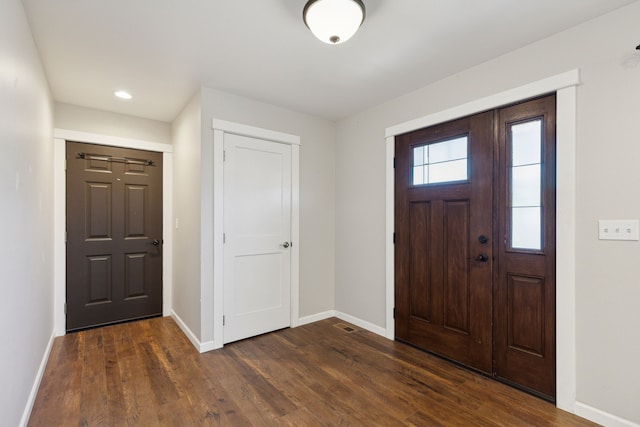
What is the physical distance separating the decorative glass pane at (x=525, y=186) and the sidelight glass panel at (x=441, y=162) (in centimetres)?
38

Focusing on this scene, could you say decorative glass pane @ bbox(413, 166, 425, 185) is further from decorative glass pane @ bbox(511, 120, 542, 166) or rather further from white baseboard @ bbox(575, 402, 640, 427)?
white baseboard @ bbox(575, 402, 640, 427)

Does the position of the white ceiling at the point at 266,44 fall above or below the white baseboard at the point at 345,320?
above

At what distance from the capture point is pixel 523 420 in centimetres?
187

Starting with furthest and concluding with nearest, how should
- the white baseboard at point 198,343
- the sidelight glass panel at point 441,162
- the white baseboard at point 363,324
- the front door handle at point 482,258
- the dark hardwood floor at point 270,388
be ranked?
1. the white baseboard at point 363,324
2. the white baseboard at point 198,343
3. the sidelight glass panel at point 441,162
4. the front door handle at point 482,258
5. the dark hardwood floor at point 270,388

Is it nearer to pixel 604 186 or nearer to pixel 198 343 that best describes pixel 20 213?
pixel 198 343

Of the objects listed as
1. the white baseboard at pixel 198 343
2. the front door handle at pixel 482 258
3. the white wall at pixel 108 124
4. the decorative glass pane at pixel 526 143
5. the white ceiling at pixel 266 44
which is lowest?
the white baseboard at pixel 198 343

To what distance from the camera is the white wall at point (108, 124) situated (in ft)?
10.8

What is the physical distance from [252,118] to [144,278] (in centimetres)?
238

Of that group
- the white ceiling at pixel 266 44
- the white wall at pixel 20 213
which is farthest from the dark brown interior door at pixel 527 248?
the white wall at pixel 20 213

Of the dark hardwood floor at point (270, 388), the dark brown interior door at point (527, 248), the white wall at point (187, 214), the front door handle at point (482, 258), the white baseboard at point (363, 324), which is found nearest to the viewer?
the dark hardwood floor at point (270, 388)

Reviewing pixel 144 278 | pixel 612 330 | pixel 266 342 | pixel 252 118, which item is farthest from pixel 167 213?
pixel 612 330

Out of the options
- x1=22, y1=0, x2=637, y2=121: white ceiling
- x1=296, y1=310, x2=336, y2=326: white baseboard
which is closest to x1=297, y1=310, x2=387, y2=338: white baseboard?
x1=296, y1=310, x2=336, y2=326: white baseboard

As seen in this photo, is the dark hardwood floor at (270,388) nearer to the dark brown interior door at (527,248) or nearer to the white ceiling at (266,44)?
the dark brown interior door at (527,248)

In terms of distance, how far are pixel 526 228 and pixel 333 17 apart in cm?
194
